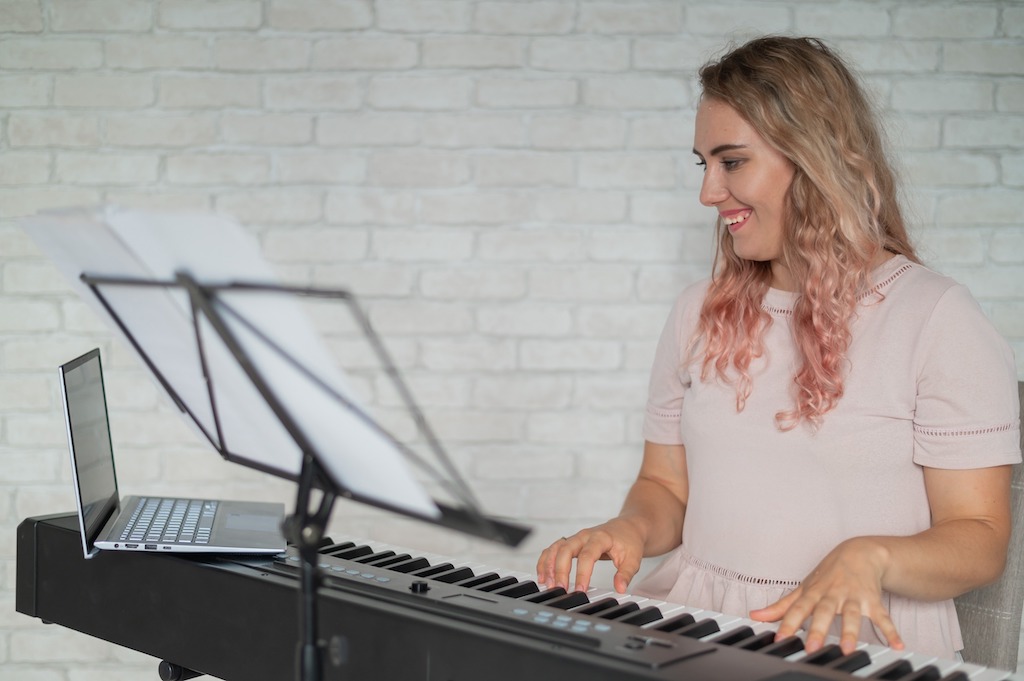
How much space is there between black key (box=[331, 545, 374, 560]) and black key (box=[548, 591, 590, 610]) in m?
0.32

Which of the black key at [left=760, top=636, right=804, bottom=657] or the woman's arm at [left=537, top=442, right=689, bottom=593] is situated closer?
the black key at [left=760, top=636, right=804, bottom=657]

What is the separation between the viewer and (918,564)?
132 centimetres

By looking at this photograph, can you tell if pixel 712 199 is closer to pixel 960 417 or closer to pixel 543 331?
pixel 960 417

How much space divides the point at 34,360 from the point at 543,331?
3.83 feet

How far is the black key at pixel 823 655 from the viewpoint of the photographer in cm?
105

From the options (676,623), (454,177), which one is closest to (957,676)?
(676,623)

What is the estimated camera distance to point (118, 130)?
2377mm

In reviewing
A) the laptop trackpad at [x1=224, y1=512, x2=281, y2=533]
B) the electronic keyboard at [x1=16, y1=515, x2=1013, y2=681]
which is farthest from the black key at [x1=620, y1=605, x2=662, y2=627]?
the laptop trackpad at [x1=224, y1=512, x2=281, y2=533]

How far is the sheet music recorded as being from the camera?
85 cm

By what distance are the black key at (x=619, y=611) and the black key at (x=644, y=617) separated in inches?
0.4

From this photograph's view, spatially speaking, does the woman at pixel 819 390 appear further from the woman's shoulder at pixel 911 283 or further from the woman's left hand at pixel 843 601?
the woman's left hand at pixel 843 601

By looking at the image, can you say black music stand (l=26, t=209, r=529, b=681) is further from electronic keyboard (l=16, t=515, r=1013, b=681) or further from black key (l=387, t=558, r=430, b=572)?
black key (l=387, t=558, r=430, b=572)

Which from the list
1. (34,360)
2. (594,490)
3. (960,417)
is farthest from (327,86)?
(960,417)

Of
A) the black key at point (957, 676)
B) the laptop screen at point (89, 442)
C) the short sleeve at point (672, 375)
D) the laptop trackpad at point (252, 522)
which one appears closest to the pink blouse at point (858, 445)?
the short sleeve at point (672, 375)
